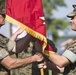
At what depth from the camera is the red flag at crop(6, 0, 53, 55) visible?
298 inches

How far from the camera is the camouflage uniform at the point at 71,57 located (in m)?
7.11

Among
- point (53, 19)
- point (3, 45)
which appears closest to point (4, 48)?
point (3, 45)

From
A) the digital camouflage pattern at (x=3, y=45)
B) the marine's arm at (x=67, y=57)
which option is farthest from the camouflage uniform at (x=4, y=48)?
the marine's arm at (x=67, y=57)

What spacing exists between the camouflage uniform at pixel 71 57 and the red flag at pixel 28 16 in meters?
0.50

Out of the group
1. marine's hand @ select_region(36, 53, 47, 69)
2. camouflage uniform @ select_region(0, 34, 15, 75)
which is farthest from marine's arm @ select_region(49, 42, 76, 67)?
camouflage uniform @ select_region(0, 34, 15, 75)

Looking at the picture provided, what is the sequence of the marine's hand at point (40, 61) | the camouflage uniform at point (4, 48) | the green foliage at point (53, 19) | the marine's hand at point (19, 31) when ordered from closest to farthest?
the camouflage uniform at point (4, 48) < the marine's hand at point (40, 61) < the marine's hand at point (19, 31) < the green foliage at point (53, 19)

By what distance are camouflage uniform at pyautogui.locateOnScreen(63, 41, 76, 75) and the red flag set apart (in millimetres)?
501

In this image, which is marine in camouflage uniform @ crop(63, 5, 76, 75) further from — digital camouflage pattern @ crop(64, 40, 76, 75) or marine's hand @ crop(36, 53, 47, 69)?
marine's hand @ crop(36, 53, 47, 69)

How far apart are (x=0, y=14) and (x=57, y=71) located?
1.48 meters

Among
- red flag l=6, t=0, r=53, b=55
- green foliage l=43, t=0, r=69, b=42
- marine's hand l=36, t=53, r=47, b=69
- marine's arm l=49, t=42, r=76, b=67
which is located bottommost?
green foliage l=43, t=0, r=69, b=42

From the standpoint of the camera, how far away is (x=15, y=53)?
8117 millimetres

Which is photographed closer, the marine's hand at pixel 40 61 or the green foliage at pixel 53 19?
the marine's hand at pixel 40 61

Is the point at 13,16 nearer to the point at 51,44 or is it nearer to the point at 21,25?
the point at 21,25

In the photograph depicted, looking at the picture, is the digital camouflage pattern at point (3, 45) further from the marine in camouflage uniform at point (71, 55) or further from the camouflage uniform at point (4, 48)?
the marine in camouflage uniform at point (71, 55)
